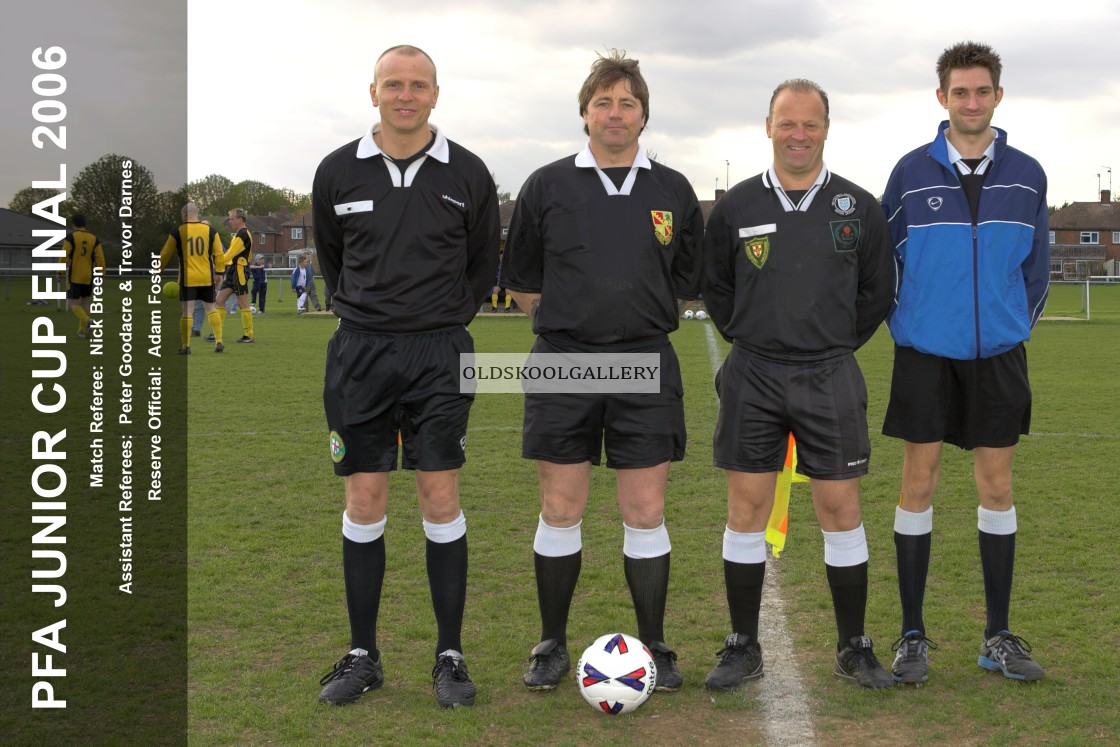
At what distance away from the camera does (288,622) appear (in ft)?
15.6

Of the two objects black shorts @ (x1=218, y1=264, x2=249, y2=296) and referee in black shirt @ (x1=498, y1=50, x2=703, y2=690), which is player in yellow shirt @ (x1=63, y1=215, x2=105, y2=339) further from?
referee in black shirt @ (x1=498, y1=50, x2=703, y2=690)

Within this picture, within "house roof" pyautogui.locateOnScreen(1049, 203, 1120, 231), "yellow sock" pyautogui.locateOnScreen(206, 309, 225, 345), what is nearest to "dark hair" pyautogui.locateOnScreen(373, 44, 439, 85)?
"yellow sock" pyautogui.locateOnScreen(206, 309, 225, 345)

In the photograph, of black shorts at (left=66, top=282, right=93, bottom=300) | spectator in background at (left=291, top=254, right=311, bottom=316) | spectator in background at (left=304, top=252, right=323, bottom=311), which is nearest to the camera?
black shorts at (left=66, top=282, right=93, bottom=300)

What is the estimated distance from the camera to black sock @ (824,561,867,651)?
4.11m

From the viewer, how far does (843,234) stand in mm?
3990

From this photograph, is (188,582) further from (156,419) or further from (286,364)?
(286,364)

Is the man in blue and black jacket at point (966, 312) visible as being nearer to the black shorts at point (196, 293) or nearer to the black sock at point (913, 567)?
the black sock at point (913, 567)

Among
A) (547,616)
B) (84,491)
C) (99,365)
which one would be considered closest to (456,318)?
(547,616)

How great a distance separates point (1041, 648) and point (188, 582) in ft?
13.1

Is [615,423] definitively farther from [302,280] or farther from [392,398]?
[302,280]

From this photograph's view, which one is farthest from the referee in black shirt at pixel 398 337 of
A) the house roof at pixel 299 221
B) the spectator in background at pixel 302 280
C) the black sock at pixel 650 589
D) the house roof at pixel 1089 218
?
the house roof at pixel 299 221

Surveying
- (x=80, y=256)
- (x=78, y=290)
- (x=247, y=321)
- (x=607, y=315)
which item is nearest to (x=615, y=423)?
(x=607, y=315)

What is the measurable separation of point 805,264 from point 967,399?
883mm

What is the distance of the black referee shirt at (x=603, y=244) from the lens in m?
3.97
